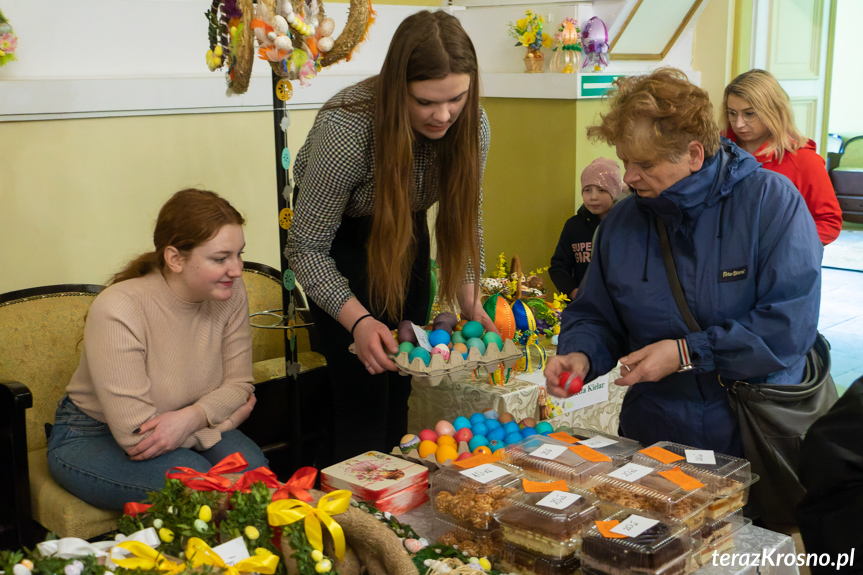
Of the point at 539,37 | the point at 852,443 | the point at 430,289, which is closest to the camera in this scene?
the point at 852,443

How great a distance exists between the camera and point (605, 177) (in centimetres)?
386

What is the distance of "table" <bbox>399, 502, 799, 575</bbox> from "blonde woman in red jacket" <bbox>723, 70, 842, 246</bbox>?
2.08m

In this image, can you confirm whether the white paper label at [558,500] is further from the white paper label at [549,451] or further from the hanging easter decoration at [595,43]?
the hanging easter decoration at [595,43]

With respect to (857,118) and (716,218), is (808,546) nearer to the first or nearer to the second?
(716,218)

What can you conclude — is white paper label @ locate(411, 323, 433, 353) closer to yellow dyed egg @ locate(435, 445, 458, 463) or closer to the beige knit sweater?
yellow dyed egg @ locate(435, 445, 458, 463)

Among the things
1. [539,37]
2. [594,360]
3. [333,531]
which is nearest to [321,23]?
[594,360]

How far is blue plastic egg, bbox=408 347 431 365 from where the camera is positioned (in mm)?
2031

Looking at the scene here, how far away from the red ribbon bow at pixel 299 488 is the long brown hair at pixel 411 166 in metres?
0.72

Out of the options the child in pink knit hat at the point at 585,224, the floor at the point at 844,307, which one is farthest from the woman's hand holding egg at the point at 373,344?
the floor at the point at 844,307

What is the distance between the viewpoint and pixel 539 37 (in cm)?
447

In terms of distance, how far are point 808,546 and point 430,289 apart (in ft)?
4.42

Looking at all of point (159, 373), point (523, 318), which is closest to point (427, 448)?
point (159, 373)

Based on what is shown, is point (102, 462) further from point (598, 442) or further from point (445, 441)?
point (598, 442)

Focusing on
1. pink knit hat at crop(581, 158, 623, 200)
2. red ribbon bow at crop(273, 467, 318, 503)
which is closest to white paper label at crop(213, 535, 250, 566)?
red ribbon bow at crop(273, 467, 318, 503)
